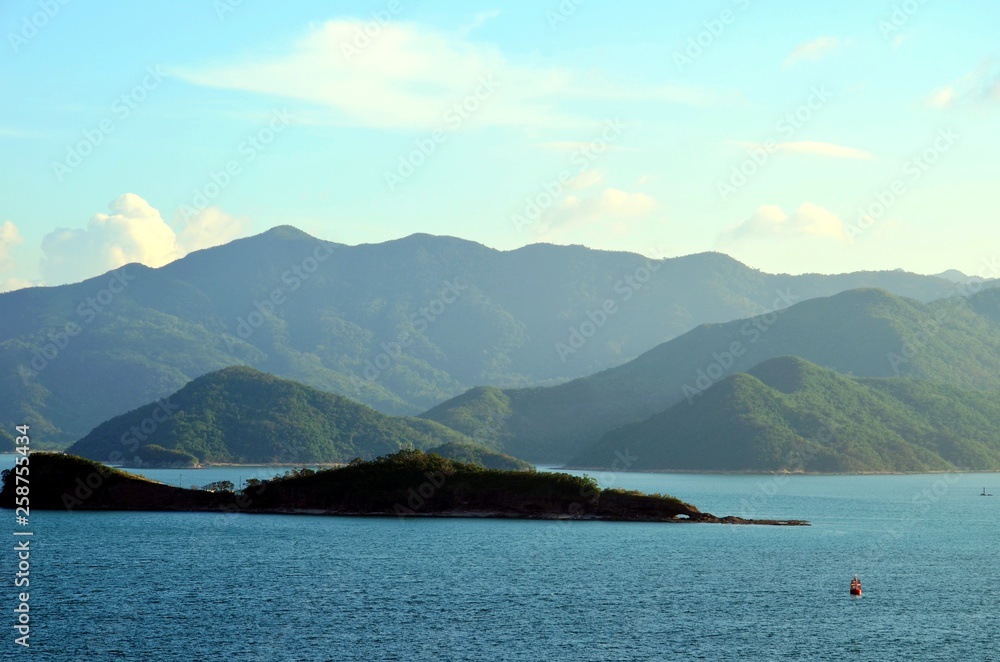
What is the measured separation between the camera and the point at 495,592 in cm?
8794

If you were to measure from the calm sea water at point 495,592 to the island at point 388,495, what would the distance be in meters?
8.01

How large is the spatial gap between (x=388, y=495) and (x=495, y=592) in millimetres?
69123

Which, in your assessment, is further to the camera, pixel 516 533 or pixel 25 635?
pixel 516 533

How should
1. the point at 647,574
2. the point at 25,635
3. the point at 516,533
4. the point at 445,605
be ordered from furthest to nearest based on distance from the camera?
the point at 516,533 < the point at 647,574 < the point at 445,605 < the point at 25,635

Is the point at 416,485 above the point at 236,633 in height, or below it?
above

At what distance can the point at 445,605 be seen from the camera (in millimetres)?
81688

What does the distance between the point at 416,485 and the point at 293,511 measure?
17102 millimetres

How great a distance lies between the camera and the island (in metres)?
149

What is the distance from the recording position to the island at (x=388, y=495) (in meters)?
A: 149

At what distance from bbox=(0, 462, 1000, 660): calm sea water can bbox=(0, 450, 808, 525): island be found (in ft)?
26.3

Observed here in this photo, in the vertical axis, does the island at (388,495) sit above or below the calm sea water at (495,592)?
above

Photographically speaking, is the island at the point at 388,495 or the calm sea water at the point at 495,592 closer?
the calm sea water at the point at 495,592

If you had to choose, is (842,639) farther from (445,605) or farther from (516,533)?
(516,533)

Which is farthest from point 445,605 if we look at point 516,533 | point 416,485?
point 416,485
